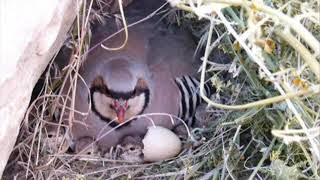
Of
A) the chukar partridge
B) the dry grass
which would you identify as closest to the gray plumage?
the chukar partridge

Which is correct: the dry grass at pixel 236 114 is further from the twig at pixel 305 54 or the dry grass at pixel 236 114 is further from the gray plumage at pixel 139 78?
the gray plumage at pixel 139 78

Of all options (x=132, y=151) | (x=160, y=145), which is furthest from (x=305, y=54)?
(x=132, y=151)

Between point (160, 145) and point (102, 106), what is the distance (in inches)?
13.2

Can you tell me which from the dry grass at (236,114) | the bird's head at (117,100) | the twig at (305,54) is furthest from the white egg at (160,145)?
the twig at (305,54)

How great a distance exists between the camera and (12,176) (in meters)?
2.35

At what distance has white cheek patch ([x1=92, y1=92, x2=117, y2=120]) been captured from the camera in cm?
269

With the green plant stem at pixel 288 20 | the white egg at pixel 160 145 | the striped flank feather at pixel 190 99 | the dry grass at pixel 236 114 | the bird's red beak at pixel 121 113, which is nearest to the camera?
the green plant stem at pixel 288 20

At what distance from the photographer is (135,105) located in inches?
107

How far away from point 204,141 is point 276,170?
604 mm

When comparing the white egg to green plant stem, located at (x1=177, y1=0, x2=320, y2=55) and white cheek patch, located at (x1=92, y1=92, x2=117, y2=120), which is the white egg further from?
green plant stem, located at (x1=177, y1=0, x2=320, y2=55)

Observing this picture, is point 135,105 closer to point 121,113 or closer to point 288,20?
point 121,113

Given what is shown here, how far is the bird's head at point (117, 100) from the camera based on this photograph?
8.63 ft

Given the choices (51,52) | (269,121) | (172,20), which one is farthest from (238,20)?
(172,20)

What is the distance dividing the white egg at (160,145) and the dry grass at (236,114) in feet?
0.09
